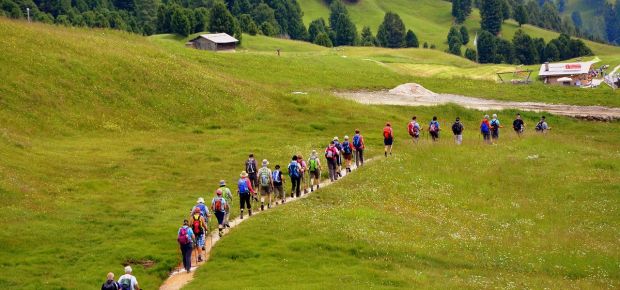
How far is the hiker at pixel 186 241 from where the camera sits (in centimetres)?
3925

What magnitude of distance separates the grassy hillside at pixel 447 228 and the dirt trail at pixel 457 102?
77.5 ft

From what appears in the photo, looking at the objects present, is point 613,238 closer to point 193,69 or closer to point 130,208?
point 130,208

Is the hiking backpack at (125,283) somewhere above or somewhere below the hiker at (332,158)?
below

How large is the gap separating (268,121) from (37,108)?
18.7m

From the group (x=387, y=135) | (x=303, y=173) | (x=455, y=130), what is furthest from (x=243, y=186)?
(x=455, y=130)

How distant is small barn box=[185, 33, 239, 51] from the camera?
143m

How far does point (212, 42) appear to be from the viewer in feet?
468

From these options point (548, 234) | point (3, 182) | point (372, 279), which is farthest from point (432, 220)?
point (3, 182)

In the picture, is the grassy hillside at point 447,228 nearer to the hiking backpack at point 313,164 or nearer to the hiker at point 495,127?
the hiking backpack at point 313,164

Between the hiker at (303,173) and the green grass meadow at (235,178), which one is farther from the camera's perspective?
the hiker at (303,173)

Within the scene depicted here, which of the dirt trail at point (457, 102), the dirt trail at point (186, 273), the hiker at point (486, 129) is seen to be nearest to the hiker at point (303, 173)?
the dirt trail at point (186, 273)

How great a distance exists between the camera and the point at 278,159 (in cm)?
6359

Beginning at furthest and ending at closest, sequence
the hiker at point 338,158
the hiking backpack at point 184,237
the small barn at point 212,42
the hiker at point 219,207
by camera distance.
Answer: the small barn at point 212,42 < the hiker at point 338,158 < the hiker at point 219,207 < the hiking backpack at point 184,237

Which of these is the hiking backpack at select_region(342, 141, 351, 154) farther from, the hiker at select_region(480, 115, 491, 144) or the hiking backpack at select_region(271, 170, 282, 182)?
the hiker at select_region(480, 115, 491, 144)
